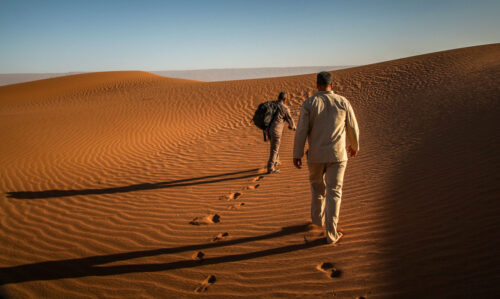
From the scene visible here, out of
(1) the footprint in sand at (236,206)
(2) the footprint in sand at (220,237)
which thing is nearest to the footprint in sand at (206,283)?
(2) the footprint in sand at (220,237)

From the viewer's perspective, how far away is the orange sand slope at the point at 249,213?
2572 mm

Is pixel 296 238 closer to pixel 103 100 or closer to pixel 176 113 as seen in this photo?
pixel 176 113

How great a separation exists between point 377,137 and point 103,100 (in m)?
16.6

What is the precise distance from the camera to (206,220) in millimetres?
3938

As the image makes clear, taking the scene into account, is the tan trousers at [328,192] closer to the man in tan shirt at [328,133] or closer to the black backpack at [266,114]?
the man in tan shirt at [328,133]

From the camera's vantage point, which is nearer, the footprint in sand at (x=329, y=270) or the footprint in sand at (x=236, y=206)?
the footprint in sand at (x=329, y=270)

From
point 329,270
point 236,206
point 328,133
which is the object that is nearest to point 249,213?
point 236,206

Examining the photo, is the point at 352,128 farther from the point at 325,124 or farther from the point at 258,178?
the point at 258,178

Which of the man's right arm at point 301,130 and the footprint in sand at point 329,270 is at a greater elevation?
the man's right arm at point 301,130

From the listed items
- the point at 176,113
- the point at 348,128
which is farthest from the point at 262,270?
the point at 176,113

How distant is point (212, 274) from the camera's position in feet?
9.07

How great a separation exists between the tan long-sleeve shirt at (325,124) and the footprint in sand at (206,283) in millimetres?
1653

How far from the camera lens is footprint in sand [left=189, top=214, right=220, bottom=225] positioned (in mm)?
3886

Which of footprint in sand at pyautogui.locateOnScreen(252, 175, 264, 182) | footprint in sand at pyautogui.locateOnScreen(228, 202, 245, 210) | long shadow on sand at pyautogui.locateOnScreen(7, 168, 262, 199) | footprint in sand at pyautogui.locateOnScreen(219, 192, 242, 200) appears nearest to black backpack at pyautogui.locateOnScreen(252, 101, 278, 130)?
footprint in sand at pyautogui.locateOnScreen(252, 175, 264, 182)
